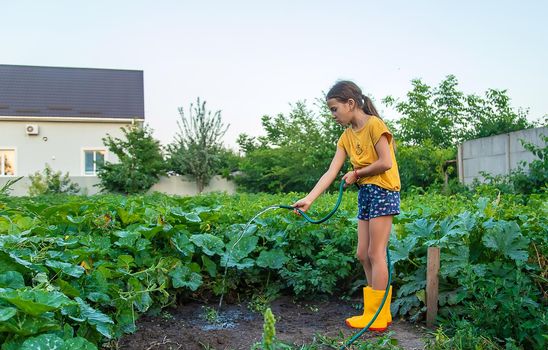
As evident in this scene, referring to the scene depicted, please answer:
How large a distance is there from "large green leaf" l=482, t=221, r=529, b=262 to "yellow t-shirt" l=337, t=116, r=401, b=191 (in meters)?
0.60

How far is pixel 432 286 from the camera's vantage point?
11.2 ft

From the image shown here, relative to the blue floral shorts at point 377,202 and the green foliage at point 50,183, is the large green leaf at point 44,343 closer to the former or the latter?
the blue floral shorts at point 377,202

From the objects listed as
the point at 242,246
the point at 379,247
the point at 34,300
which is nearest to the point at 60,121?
the point at 242,246

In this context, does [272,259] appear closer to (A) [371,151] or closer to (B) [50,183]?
(A) [371,151]

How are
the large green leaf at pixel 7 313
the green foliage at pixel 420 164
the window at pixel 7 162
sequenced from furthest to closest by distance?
the window at pixel 7 162
the green foliage at pixel 420 164
the large green leaf at pixel 7 313

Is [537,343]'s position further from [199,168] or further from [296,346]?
[199,168]

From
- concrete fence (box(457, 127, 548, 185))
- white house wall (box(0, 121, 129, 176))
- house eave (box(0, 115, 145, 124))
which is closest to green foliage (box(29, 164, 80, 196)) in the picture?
white house wall (box(0, 121, 129, 176))

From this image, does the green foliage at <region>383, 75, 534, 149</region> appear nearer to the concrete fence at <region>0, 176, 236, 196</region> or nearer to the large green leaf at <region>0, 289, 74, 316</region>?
the concrete fence at <region>0, 176, 236, 196</region>

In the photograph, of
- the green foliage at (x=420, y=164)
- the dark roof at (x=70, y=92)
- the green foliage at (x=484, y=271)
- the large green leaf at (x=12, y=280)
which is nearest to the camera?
the large green leaf at (x=12, y=280)

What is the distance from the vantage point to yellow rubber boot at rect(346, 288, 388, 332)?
3.29 m

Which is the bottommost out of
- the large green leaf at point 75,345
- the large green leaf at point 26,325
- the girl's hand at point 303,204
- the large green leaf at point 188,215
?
the large green leaf at point 75,345

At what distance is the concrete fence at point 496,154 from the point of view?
10.3m

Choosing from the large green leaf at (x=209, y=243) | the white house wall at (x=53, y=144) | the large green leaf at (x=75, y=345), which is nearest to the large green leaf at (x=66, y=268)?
the large green leaf at (x=75, y=345)

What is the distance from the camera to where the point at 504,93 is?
23.3 meters
